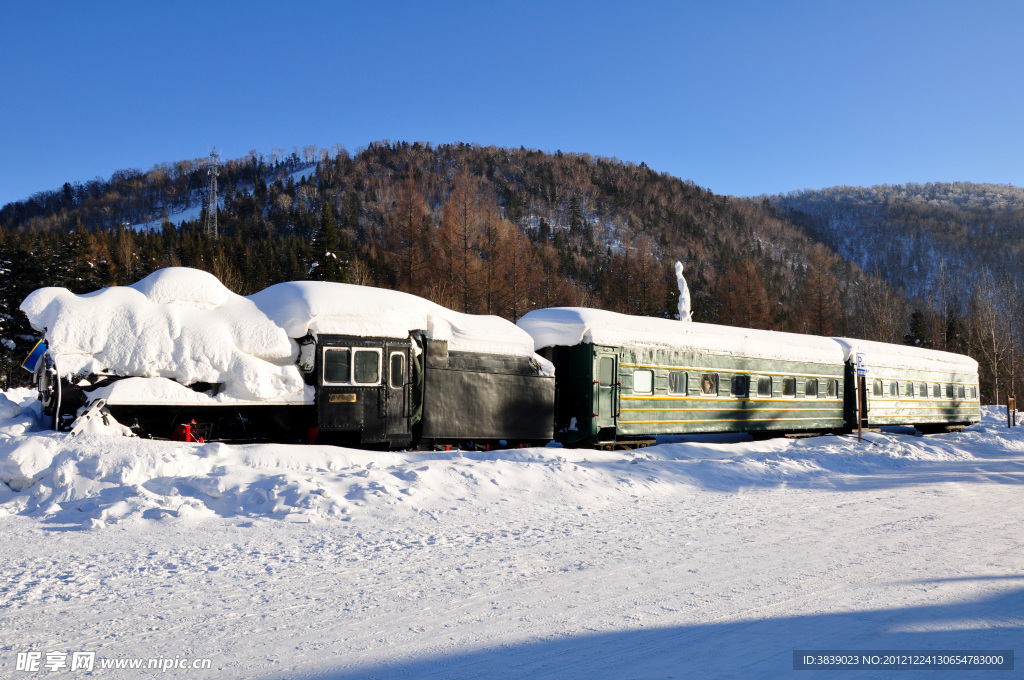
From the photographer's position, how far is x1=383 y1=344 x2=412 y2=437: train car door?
36.7ft

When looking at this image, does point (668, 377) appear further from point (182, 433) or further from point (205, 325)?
point (182, 433)

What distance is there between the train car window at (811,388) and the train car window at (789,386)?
1.83ft

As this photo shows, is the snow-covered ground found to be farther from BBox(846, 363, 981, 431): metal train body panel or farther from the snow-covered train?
BBox(846, 363, 981, 431): metal train body panel

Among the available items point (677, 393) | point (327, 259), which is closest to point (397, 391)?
point (677, 393)

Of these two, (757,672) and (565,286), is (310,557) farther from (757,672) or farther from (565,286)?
(565,286)

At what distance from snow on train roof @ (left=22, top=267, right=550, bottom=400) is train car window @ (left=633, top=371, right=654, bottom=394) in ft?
16.5

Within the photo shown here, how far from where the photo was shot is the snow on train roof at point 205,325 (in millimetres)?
9195

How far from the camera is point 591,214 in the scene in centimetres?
13112

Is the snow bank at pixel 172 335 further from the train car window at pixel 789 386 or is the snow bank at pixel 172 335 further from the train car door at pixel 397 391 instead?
the train car window at pixel 789 386

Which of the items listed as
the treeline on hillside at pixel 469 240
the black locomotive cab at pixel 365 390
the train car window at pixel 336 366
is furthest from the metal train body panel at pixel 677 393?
the treeline on hillside at pixel 469 240

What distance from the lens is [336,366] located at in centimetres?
1070

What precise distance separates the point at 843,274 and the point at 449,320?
117 metres

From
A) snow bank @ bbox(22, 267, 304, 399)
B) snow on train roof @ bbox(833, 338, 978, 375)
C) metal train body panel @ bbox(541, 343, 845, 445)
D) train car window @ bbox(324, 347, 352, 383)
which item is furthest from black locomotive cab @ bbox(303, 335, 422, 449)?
snow on train roof @ bbox(833, 338, 978, 375)

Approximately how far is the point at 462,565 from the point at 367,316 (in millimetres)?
6217
